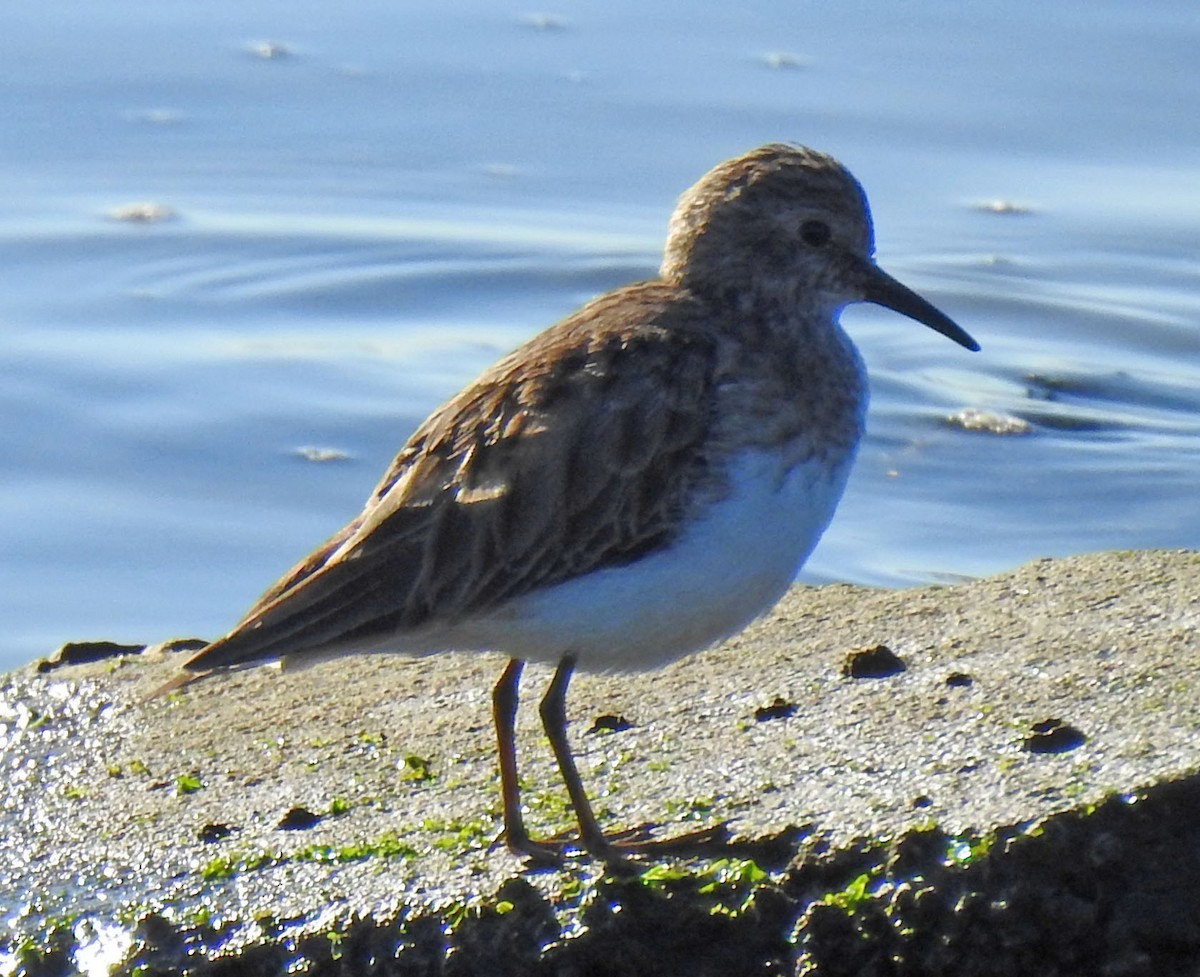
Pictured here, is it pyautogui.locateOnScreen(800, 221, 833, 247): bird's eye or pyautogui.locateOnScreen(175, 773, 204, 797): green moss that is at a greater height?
pyautogui.locateOnScreen(800, 221, 833, 247): bird's eye

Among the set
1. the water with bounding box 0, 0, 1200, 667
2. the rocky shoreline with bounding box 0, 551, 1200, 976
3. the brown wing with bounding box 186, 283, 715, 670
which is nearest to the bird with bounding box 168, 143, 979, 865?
the brown wing with bounding box 186, 283, 715, 670

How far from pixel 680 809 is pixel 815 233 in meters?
1.45

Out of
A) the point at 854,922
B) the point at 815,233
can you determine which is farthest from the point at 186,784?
the point at 815,233

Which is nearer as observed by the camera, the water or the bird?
the bird

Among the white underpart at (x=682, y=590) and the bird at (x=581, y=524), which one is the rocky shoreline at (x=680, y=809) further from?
the white underpart at (x=682, y=590)

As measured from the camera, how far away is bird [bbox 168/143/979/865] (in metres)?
4.43

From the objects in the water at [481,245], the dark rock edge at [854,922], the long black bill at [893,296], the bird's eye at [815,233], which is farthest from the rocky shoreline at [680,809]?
the water at [481,245]

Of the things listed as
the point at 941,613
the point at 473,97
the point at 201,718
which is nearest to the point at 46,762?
the point at 201,718

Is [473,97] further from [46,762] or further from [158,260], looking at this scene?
[46,762]

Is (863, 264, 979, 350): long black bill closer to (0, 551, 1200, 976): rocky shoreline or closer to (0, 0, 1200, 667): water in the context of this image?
(0, 551, 1200, 976): rocky shoreline

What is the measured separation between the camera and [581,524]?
14.8 ft

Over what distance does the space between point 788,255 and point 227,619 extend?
2618 millimetres

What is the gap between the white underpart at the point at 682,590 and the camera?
14.6ft

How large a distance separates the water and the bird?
2.42 m
